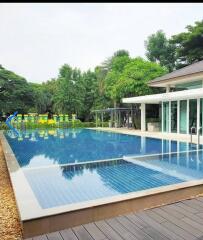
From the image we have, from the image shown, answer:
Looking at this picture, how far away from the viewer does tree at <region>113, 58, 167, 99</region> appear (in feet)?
71.4

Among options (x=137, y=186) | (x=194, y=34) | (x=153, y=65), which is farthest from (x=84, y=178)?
(x=194, y=34)

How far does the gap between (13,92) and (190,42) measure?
20.8m

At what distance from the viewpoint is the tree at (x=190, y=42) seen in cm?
2619

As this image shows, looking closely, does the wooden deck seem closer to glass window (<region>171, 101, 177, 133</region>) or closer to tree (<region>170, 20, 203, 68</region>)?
glass window (<region>171, 101, 177, 133</region>)

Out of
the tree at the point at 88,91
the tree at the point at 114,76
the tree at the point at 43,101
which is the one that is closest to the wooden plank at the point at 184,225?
the tree at the point at 114,76

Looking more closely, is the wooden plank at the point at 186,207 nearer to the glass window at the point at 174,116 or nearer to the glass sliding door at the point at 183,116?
the glass sliding door at the point at 183,116

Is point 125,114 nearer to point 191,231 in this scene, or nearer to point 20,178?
point 20,178

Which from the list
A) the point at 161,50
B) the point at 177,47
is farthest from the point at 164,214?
the point at 161,50

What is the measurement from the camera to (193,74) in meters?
14.3

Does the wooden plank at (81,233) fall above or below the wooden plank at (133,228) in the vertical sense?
below

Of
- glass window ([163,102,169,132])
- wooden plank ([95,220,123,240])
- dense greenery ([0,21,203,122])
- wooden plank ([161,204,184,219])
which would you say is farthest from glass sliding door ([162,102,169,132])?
wooden plank ([95,220,123,240])

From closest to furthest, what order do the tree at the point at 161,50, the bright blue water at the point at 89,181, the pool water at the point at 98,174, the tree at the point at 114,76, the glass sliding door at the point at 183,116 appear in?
the bright blue water at the point at 89,181 → the pool water at the point at 98,174 → the glass sliding door at the point at 183,116 → the tree at the point at 114,76 → the tree at the point at 161,50

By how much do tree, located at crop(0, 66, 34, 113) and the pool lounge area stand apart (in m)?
19.5

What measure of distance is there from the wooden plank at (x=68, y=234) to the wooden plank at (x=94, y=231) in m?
0.21
